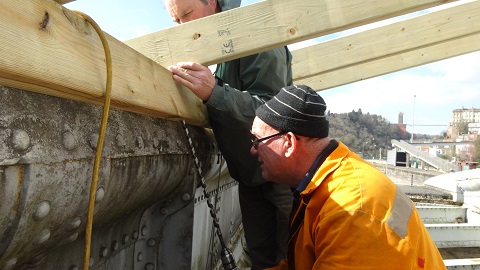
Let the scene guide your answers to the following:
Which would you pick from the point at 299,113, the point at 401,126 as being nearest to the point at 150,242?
the point at 299,113

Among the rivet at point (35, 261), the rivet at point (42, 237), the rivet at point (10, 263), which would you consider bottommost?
the rivet at point (35, 261)

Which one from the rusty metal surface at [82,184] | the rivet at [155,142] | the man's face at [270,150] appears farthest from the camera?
the man's face at [270,150]

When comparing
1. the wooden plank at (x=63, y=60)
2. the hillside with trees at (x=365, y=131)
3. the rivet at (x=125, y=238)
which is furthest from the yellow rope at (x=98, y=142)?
the hillside with trees at (x=365, y=131)

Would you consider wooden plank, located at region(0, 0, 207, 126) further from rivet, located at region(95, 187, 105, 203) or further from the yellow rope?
rivet, located at region(95, 187, 105, 203)

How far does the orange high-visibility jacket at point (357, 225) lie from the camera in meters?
1.61

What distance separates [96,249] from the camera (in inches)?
82.4

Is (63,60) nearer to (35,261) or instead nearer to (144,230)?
(35,261)

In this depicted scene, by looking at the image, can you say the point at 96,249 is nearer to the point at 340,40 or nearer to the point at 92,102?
the point at 92,102

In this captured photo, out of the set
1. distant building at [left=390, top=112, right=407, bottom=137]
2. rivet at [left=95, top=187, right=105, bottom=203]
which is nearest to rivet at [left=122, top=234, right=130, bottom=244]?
rivet at [left=95, top=187, right=105, bottom=203]

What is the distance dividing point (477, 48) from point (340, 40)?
2.44 m

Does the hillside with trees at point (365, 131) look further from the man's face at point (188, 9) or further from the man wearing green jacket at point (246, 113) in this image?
the man's face at point (188, 9)

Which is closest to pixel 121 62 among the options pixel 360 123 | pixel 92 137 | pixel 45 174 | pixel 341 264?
pixel 92 137

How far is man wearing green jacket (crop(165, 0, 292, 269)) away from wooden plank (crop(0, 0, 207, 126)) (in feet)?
1.79

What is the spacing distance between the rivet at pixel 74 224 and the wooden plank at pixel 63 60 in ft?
→ 1.38
